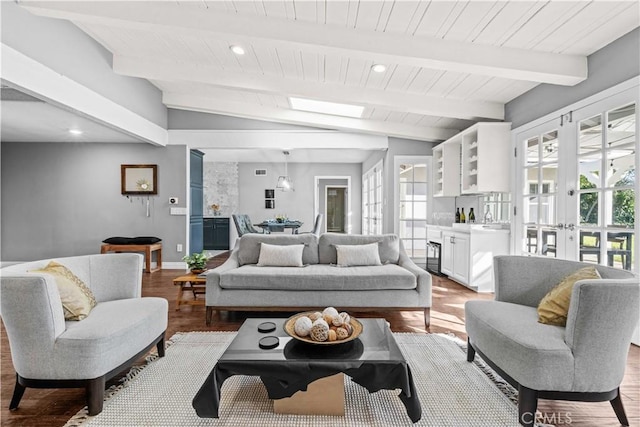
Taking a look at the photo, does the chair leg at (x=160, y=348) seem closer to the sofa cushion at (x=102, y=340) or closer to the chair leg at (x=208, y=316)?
the sofa cushion at (x=102, y=340)

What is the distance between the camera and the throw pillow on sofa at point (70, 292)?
1.80m

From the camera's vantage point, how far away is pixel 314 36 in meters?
2.69

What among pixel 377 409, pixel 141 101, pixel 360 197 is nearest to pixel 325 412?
pixel 377 409

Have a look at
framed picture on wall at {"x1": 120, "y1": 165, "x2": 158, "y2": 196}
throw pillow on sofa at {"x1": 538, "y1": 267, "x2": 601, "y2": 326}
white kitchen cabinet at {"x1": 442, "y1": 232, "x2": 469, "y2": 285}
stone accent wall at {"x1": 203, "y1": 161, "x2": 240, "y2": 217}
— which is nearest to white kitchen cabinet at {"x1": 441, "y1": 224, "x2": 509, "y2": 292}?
white kitchen cabinet at {"x1": 442, "y1": 232, "x2": 469, "y2": 285}

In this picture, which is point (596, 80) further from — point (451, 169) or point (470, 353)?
point (470, 353)

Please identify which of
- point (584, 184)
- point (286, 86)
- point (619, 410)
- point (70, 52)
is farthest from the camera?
point (286, 86)

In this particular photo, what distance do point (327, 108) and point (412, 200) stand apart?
88.1 inches

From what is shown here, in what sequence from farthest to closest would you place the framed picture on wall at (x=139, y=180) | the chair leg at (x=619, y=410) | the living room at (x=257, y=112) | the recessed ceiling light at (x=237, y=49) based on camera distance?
the framed picture on wall at (x=139, y=180)
the recessed ceiling light at (x=237, y=49)
the living room at (x=257, y=112)
the chair leg at (x=619, y=410)

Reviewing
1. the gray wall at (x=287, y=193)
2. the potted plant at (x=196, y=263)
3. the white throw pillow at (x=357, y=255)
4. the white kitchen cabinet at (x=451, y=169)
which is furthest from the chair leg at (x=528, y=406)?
the gray wall at (x=287, y=193)

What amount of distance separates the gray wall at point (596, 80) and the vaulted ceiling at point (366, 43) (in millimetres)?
79

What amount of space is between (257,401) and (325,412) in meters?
0.38

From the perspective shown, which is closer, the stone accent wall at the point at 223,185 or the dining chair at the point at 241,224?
the dining chair at the point at 241,224

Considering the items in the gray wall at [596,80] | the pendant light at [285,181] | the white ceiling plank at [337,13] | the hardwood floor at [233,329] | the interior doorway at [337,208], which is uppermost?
the white ceiling plank at [337,13]

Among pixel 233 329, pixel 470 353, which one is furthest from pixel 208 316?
pixel 470 353
